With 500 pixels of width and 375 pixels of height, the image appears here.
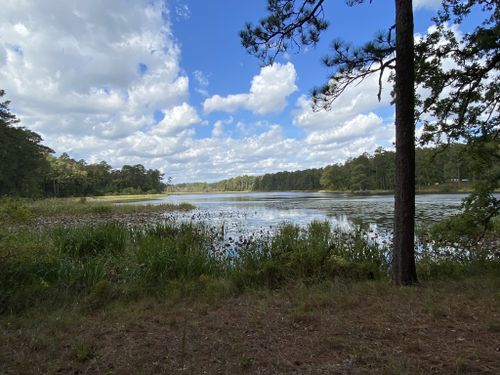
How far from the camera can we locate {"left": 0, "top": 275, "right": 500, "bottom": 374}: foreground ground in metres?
2.94

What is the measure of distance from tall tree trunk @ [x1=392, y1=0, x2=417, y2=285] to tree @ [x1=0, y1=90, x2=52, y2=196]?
5660cm

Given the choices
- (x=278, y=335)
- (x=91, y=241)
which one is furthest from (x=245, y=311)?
(x=91, y=241)

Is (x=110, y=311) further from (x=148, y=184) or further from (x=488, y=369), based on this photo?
(x=148, y=184)

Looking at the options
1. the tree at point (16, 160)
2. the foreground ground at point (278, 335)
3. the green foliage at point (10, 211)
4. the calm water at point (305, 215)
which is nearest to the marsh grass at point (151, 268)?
the green foliage at point (10, 211)

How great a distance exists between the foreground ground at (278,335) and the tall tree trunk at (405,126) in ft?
3.37

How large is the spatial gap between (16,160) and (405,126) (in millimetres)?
63685

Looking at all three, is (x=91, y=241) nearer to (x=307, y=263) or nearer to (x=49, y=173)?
(x=307, y=263)

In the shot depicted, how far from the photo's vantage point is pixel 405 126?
16.4ft

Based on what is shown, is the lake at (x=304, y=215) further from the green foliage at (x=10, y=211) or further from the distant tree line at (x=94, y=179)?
the distant tree line at (x=94, y=179)

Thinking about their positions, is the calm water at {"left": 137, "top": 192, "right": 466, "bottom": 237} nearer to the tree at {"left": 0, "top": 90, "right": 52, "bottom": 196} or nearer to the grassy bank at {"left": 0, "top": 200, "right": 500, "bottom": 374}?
the grassy bank at {"left": 0, "top": 200, "right": 500, "bottom": 374}

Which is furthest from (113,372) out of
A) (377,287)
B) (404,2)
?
(404,2)

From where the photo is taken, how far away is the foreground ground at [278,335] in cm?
294

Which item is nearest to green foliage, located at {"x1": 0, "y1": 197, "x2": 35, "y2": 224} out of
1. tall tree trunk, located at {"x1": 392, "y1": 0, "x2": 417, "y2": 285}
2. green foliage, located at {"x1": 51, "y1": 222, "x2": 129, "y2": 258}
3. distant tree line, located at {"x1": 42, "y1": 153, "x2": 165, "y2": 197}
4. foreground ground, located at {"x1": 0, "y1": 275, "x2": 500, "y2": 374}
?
foreground ground, located at {"x1": 0, "y1": 275, "x2": 500, "y2": 374}

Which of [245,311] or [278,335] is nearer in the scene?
[278,335]
